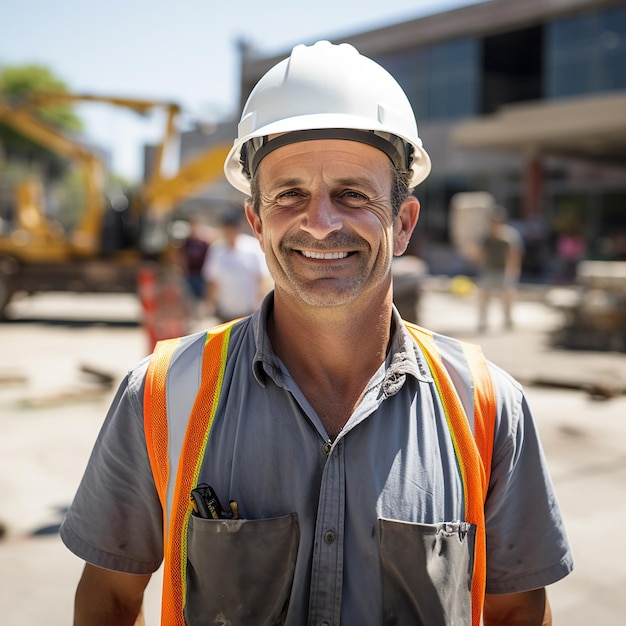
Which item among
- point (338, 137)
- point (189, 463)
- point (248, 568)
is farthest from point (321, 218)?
point (248, 568)

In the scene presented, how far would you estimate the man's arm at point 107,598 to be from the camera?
5.81 feet

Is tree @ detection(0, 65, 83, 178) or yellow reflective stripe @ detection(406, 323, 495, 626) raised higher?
tree @ detection(0, 65, 83, 178)

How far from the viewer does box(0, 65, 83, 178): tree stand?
66.3 meters

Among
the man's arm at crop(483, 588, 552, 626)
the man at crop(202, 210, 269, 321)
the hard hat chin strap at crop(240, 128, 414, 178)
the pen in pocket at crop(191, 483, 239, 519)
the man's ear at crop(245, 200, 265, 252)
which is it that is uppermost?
the hard hat chin strap at crop(240, 128, 414, 178)

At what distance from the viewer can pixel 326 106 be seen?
1854 millimetres

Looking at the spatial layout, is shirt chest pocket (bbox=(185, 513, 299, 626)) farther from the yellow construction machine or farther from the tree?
the tree

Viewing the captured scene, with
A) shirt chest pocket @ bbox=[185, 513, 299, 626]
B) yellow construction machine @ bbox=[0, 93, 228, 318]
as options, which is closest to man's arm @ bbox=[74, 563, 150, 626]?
shirt chest pocket @ bbox=[185, 513, 299, 626]

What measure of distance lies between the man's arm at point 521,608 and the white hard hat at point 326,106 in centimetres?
113

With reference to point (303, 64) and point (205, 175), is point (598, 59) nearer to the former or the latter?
point (205, 175)

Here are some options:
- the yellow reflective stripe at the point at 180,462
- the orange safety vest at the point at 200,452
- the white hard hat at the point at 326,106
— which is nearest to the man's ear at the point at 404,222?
the white hard hat at the point at 326,106

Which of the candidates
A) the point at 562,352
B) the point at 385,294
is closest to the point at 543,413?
the point at 562,352

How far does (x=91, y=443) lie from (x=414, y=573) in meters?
5.03

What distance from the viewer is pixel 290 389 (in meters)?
1.78

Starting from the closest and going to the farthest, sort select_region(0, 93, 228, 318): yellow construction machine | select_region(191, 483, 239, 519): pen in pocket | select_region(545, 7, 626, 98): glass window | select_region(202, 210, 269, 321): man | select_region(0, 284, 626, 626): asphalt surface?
select_region(191, 483, 239, 519): pen in pocket
select_region(0, 284, 626, 626): asphalt surface
select_region(202, 210, 269, 321): man
select_region(0, 93, 228, 318): yellow construction machine
select_region(545, 7, 626, 98): glass window
